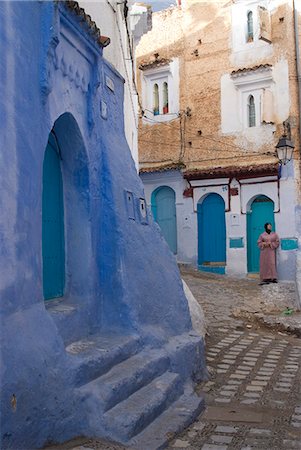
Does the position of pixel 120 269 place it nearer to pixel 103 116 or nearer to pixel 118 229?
pixel 118 229

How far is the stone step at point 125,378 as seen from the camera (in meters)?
4.04

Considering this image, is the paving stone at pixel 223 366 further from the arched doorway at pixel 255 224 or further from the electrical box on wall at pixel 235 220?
the electrical box on wall at pixel 235 220

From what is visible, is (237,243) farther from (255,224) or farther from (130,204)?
(130,204)

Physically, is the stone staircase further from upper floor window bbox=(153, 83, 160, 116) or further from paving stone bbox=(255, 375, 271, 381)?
upper floor window bbox=(153, 83, 160, 116)

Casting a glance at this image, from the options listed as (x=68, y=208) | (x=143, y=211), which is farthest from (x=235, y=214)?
(x=68, y=208)

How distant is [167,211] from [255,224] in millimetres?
3097

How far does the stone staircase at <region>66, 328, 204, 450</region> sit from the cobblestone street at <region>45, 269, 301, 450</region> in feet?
0.44

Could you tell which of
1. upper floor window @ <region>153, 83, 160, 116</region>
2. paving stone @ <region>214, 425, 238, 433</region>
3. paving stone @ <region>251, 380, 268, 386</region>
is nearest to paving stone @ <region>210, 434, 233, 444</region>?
paving stone @ <region>214, 425, 238, 433</region>

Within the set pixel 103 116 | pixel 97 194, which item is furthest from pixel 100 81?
pixel 97 194

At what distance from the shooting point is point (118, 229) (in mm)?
5531

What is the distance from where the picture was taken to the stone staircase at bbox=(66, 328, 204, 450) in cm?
396

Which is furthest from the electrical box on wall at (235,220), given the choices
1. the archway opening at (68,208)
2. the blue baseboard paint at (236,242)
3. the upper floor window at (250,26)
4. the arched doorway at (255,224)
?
the archway opening at (68,208)

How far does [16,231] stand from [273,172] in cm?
1283

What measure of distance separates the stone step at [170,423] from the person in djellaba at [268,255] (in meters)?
9.74
